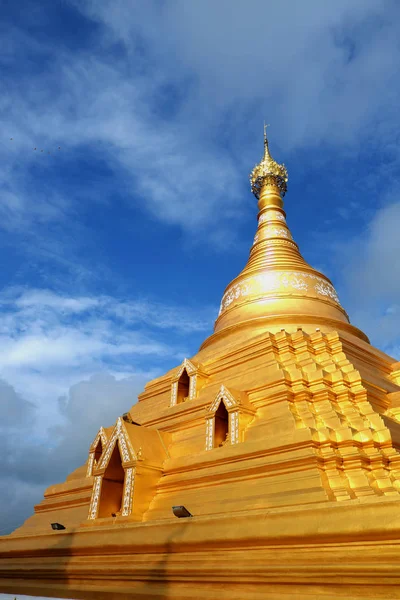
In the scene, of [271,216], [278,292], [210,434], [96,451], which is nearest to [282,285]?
[278,292]

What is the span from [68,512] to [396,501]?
7471mm

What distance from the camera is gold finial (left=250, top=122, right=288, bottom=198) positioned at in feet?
62.7

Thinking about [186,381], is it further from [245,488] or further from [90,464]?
[245,488]

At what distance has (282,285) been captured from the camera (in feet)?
43.3

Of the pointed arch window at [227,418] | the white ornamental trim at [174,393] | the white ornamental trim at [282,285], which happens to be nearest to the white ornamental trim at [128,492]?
the pointed arch window at [227,418]

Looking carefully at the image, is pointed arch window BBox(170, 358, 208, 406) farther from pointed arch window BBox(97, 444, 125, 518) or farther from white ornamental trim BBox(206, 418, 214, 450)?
pointed arch window BBox(97, 444, 125, 518)

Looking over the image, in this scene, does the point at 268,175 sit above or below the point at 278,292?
above

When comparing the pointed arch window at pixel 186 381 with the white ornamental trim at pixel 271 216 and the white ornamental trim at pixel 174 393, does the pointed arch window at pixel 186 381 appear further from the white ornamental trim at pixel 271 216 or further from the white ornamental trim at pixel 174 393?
the white ornamental trim at pixel 271 216

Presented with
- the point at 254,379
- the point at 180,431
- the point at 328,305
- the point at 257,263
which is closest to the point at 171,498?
the point at 180,431

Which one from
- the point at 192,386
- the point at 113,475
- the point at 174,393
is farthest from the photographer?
the point at 174,393

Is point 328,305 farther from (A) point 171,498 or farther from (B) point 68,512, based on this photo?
(B) point 68,512

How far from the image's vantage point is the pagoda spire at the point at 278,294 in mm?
11789

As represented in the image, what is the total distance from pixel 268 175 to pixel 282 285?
7.55m

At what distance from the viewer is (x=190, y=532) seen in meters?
5.51
